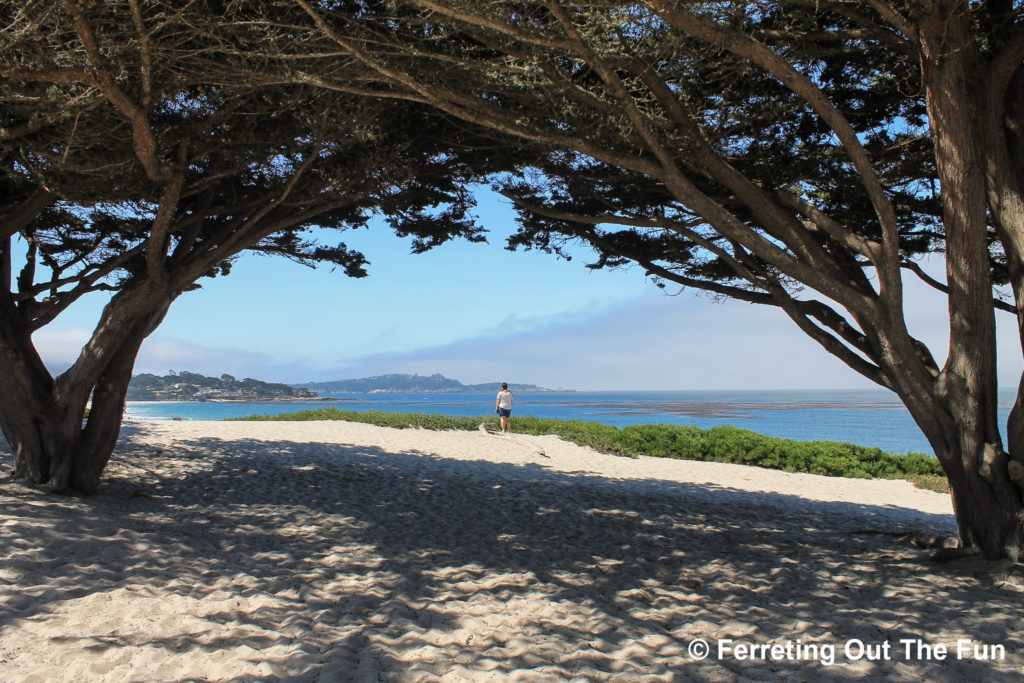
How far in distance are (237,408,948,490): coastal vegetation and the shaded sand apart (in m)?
6.22

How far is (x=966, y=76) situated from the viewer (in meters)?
5.82

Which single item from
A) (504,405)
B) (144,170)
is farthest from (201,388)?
(144,170)

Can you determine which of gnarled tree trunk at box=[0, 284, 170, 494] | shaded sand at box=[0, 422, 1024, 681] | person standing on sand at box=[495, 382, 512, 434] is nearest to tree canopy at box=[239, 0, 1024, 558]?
shaded sand at box=[0, 422, 1024, 681]

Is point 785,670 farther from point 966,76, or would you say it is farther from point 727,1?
point 966,76

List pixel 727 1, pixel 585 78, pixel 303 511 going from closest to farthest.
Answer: pixel 727 1
pixel 585 78
pixel 303 511

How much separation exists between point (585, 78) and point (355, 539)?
529cm

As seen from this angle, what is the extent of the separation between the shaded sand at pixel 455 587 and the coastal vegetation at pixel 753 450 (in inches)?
245

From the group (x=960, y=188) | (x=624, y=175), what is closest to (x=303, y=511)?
(x=624, y=175)

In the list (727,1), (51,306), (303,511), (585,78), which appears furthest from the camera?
(51,306)

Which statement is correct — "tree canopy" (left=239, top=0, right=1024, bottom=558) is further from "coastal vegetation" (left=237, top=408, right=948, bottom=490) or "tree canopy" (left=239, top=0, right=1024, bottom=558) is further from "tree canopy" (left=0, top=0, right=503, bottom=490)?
"coastal vegetation" (left=237, top=408, right=948, bottom=490)

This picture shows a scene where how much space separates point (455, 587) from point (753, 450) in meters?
12.9

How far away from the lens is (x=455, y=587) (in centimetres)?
502

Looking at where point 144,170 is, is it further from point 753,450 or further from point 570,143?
point 753,450

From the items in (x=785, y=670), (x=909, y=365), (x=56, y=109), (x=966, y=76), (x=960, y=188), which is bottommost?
(x=785, y=670)
